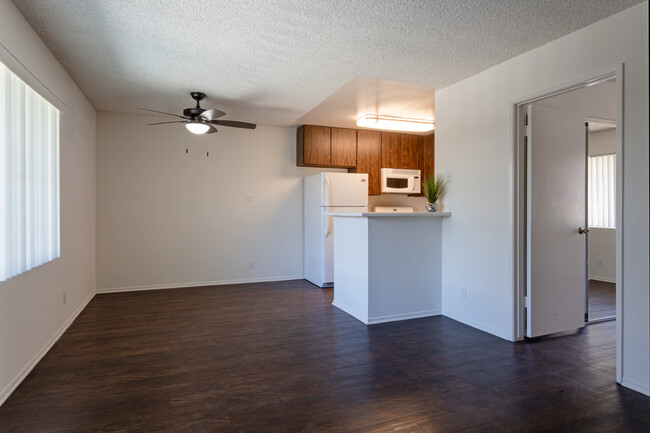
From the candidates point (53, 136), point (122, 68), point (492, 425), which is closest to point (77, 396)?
point (53, 136)

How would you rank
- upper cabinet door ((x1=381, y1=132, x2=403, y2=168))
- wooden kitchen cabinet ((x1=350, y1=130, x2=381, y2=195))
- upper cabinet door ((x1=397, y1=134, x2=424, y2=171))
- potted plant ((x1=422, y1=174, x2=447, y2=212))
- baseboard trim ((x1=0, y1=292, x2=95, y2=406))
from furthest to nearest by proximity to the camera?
upper cabinet door ((x1=397, y1=134, x2=424, y2=171))
upper cabinet door ((x1=381, y1=132, x2=403, y2=168))
wooden kitchen cabinet ((x1=350, y1=130, x2=381, y2=195))
potted plant ((x1=422, y1=174, x2=447, y2=212))
baseboard trim ((x1=0, y1=292, x2=95, y2=406))

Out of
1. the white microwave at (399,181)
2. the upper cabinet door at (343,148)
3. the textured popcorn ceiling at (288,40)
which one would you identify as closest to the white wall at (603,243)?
the white microwave at (399,181)

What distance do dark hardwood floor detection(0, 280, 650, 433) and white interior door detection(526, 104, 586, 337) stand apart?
25 cm

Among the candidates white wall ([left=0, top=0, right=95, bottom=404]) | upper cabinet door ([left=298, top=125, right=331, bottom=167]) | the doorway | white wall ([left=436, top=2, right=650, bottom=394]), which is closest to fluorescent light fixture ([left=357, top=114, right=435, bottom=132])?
upper cabinet door ([left=298, top=125, right=331, bottom=167])

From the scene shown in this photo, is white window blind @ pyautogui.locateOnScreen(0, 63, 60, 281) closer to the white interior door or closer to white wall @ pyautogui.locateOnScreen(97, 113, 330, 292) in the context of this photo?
white wall @ pyautogui.locateOnScreen(97, 113, 330, 292)

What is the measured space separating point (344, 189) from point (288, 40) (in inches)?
112

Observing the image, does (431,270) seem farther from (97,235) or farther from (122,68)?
(97,235)

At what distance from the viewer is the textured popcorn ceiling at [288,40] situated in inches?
93.0

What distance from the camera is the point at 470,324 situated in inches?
139

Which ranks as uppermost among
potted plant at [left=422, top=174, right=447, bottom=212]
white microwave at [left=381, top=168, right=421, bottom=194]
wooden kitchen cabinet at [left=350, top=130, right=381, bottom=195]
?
wooden kitchen cabinet at [left=350, top=130, right=381, bottom=195]

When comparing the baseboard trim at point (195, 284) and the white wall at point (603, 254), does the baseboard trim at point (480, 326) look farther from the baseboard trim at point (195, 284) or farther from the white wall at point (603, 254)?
the white wall at point (603, 254)

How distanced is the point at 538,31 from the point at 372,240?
213 centimetres

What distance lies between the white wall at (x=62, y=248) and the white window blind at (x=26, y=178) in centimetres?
12

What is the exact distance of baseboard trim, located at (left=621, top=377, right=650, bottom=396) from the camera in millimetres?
2217
